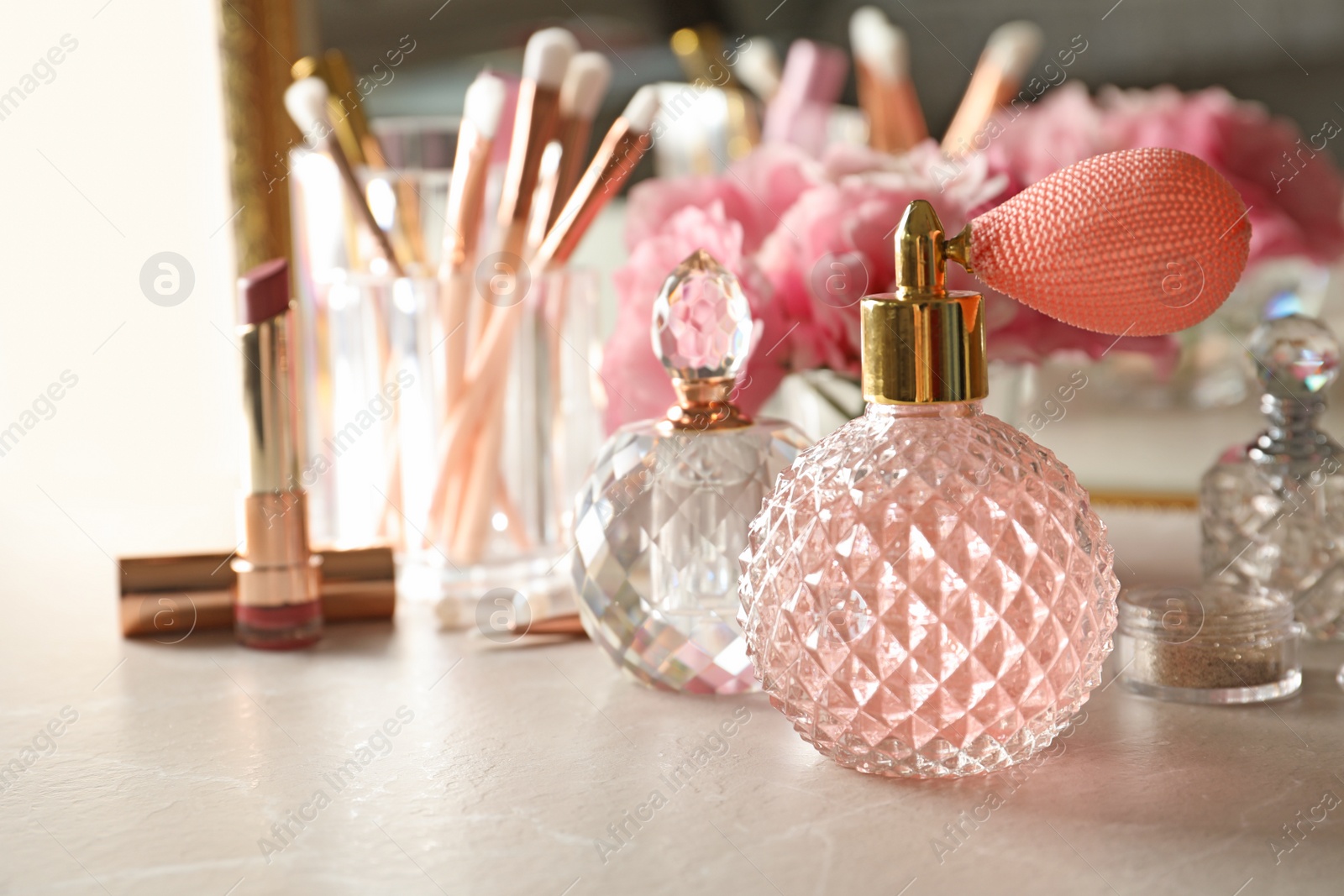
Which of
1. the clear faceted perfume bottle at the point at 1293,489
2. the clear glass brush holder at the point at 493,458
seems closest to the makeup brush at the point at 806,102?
the clear glass brush holder at the point at 493,458

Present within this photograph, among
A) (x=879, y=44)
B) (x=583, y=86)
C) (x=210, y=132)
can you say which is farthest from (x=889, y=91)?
(x=210, y=132)

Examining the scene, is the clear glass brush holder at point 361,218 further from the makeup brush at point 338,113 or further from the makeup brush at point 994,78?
the makeup brush at point 994,78

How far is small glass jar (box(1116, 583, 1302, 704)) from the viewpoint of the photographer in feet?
1.51

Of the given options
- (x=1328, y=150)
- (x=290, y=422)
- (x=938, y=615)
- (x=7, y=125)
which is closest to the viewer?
(x=938, y=615)

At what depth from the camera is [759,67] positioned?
3.26 ft

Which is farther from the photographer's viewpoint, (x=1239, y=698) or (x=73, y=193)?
(x=73, y=193)

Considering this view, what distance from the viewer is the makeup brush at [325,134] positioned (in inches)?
23.5

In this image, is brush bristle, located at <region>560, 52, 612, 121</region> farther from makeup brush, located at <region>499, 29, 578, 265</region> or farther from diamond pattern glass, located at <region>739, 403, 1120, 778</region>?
diamond pattern glass, located at <region>739, 403, 1120, 778</region>

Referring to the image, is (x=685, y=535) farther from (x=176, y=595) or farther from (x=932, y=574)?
(x=176, y=595)

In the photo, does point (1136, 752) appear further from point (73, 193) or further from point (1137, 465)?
point (73, 193)

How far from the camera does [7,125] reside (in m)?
0.92

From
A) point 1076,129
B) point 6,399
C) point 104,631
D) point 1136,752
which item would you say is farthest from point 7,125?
point 1136,752

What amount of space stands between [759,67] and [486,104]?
0.44 metres

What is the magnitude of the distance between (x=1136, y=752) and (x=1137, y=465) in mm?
432
